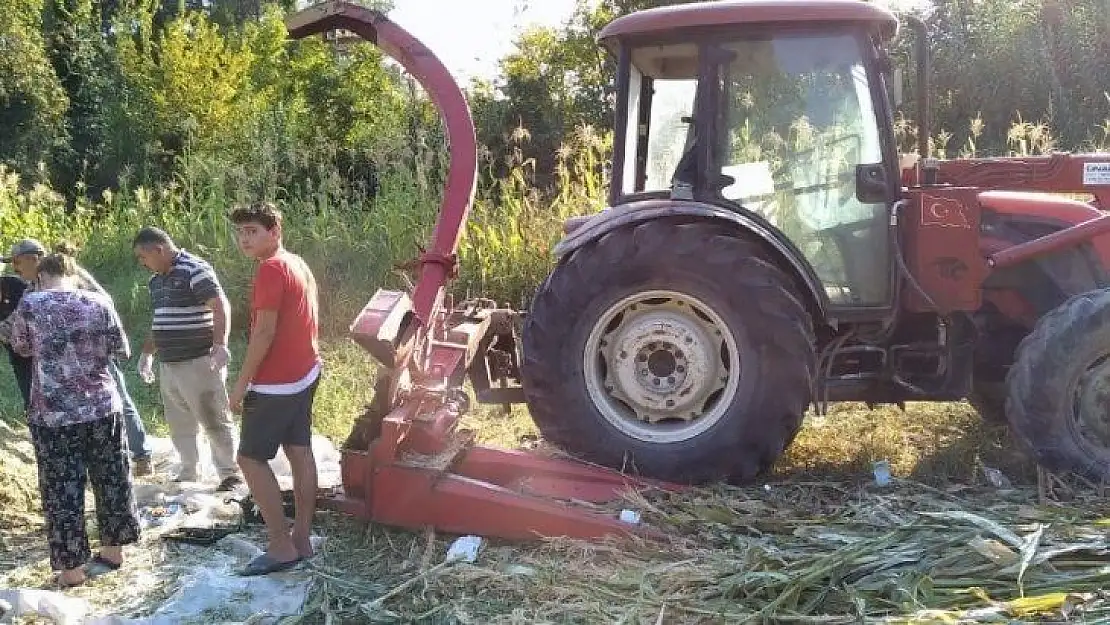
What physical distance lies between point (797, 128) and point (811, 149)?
0.12 metres

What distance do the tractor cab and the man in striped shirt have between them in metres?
2.44

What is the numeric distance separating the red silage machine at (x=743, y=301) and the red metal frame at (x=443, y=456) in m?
0.01

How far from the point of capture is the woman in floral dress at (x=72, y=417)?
153 inches

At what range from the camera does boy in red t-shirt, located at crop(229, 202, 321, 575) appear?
3.76 m

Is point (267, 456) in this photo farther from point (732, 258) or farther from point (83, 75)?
point (83, 75)

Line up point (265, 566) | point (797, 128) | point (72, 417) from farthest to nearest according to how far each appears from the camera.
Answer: point (797, 128) < point (72, 417) < point (265, 566)

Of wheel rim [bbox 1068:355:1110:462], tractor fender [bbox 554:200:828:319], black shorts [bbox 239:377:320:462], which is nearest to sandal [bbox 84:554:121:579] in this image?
black shorts [bbox 239:377:320:462]

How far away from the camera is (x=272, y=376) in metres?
3.83

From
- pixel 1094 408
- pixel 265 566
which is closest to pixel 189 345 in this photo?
pixel 265 566

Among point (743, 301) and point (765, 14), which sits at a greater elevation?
point (765, 14)

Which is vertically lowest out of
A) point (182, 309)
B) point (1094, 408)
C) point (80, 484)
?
point (80, 484)

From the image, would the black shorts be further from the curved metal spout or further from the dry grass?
the curved metal spout

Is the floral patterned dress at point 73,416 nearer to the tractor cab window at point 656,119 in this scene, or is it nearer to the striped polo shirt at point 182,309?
the striped polo shirt at point 182,309

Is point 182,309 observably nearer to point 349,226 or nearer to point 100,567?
point 100,567
